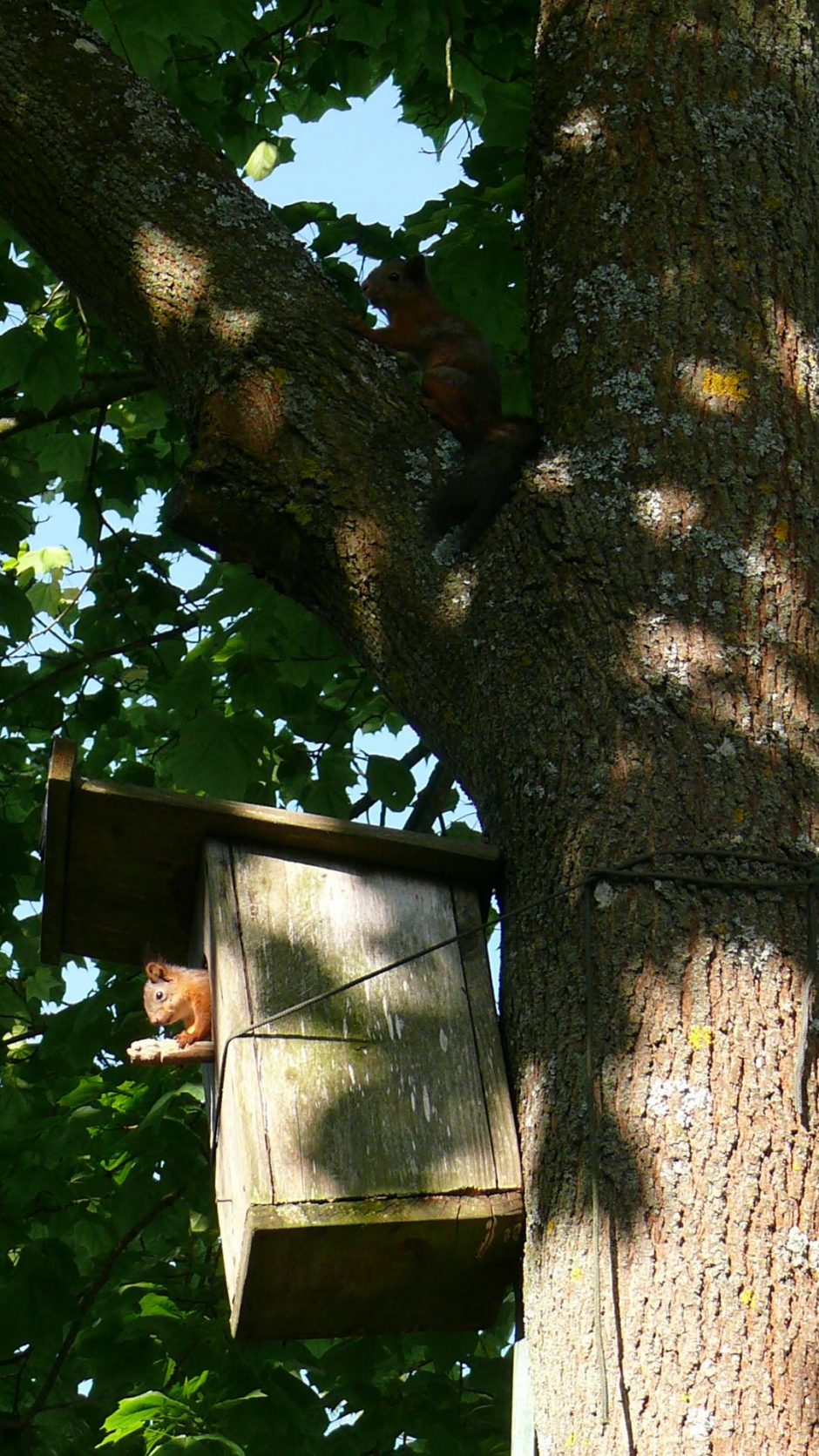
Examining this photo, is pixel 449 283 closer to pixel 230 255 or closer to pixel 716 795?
pixel 230 255

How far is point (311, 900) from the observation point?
8.38 ft

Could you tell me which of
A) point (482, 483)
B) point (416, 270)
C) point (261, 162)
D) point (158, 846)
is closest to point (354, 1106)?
point (158, 846)

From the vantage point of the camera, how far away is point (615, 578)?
239 centimetres

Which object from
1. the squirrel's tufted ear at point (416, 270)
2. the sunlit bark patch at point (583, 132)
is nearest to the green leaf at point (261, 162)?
the squirrel's tufted ear at point (416, 270)

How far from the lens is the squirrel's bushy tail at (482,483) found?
2.54 metres

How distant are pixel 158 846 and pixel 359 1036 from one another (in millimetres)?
577

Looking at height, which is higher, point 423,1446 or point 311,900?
point 311,900

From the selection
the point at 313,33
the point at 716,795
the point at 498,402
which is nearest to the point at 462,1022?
the point at 716,795

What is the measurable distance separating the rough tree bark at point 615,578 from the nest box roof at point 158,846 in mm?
159

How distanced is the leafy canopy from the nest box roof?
4.85ft

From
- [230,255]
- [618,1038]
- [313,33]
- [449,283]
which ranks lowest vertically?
[618,1038]

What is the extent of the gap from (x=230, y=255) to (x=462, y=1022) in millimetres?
1512

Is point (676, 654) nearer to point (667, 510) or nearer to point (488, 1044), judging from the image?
point (667, 510)

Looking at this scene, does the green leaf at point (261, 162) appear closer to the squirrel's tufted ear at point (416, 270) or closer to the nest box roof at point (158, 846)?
the squirrel's tufted ear at point (416, 270)
